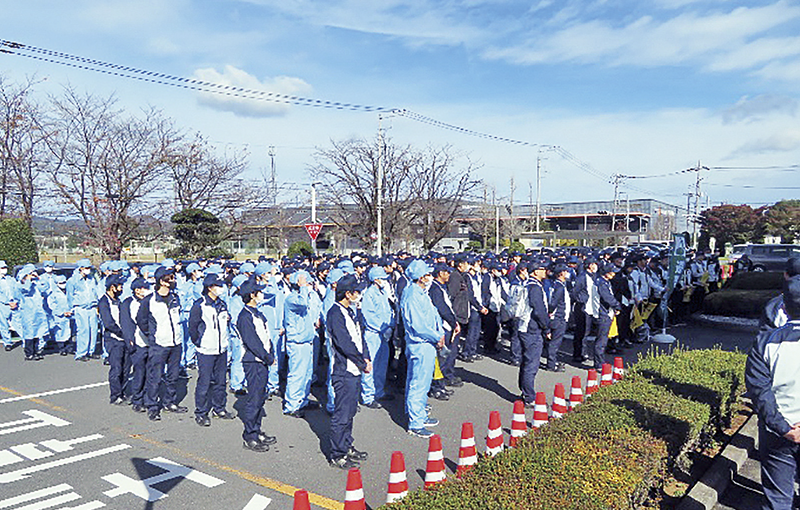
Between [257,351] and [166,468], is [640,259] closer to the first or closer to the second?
[257,351]

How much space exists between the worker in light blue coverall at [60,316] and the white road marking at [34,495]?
6884mm

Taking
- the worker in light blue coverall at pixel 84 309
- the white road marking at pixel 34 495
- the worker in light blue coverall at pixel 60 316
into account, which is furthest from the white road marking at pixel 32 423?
the worker in light blue coverall at pixel 60 316

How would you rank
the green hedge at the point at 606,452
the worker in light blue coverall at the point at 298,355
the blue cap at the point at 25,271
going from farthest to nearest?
1. the blue cap at the point at 25,271
2. the worker in light blue coverall at the point at 298,355
3. the green hedge at the point at 606,452

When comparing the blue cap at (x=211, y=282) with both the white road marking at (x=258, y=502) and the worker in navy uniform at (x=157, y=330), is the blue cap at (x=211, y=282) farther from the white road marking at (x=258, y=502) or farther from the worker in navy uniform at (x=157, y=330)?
the white road marking at (x=258, y=502)

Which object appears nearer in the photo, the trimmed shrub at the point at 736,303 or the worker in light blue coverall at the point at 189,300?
the worker in light blue coverall at the point at 189,300

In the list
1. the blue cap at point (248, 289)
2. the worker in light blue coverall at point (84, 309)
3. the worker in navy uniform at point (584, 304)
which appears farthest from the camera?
the worker in light blue coverall at point (84, 309)

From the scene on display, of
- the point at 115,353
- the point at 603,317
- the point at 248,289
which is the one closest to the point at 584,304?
the point at 603,317

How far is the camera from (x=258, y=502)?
5.09m

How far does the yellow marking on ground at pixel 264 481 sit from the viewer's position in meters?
5.07

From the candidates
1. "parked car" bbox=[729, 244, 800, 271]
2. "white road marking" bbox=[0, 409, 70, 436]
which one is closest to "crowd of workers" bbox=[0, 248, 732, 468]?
"white road marking" bbox=[0, 409, 70, 436]

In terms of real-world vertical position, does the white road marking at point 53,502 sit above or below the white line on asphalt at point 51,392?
above

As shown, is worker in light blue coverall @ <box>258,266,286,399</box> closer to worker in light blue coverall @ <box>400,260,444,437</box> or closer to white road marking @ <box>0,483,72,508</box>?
worker in light blue coverall @ <box>400,260,444,437</box>

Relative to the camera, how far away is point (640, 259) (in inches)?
490

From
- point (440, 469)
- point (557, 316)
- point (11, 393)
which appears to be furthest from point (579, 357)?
point (11, 393)
